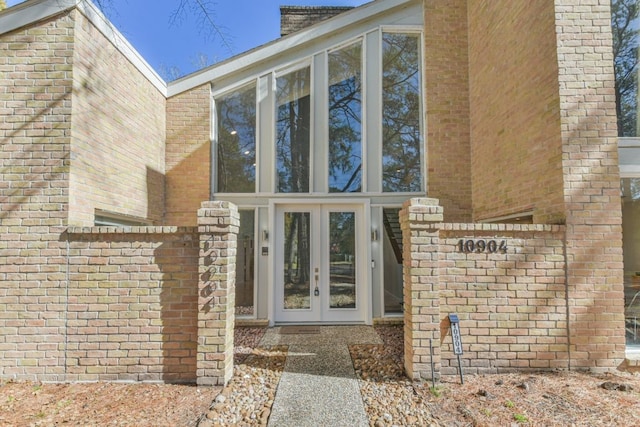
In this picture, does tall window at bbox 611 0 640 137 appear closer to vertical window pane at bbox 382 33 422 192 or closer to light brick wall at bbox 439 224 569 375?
light brick wall at bbox 439 224 569 375

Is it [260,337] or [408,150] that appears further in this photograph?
[408,150]

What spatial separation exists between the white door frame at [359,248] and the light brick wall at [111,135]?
7.05 feet

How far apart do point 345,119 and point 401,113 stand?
1145mm

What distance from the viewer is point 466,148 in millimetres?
6312

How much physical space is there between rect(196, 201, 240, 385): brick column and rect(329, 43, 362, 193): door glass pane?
3174 millimetres

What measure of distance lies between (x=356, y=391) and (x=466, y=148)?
4901 millimetres

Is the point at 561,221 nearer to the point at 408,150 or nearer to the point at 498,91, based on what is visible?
the point at 498,91

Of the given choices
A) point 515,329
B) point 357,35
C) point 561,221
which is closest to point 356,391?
point 515,329

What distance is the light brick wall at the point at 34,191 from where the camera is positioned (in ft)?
12.1

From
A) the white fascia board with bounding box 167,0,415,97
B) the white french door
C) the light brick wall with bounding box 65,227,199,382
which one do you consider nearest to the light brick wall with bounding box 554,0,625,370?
the white french door

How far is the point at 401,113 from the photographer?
6582 mm

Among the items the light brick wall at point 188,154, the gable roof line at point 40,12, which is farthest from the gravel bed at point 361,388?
the gable roof line at point 40,12

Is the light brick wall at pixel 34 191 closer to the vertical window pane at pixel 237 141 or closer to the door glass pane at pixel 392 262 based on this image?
the vertical window pane at pixel 237 141

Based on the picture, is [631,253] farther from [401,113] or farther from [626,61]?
[401,113]
